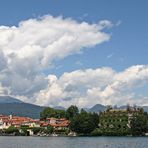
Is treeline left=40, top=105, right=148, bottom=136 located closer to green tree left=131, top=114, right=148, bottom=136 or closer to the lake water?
green tree left=131, top=114, right=148, bottom=136

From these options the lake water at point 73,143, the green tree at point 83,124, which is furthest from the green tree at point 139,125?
the lake water at point 73,143

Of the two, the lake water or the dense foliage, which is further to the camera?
the dense foliage

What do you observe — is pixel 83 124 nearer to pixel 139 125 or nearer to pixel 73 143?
pixel 139 125

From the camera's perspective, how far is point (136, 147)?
324 ft

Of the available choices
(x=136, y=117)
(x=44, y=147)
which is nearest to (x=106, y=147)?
(x=44, y=147)

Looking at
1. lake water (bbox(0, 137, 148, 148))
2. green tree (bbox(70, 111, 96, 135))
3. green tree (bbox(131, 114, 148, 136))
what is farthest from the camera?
green tree (bbox(70, 111, 96, 135))

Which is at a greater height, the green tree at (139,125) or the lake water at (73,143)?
the green tree at (139,125)

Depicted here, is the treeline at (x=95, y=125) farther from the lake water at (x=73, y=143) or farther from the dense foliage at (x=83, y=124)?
the lake water at (x=73, y=143)

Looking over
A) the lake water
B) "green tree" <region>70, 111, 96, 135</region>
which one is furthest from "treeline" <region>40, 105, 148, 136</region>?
the lake water

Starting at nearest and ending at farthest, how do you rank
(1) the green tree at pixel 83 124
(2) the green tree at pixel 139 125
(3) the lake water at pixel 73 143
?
(3) the lake water at pixel 73 143, (2) the green tree at pixel 139 125, (1) the green tree at pixel 83 124

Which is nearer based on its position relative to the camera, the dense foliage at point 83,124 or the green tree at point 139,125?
the green tree at point 139,125

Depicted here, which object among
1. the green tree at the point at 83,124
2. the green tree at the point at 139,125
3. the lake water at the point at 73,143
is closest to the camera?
the lake water at the point at 73,143

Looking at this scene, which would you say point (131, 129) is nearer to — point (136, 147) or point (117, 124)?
point (117, 124)

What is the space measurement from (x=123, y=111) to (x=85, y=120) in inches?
806
